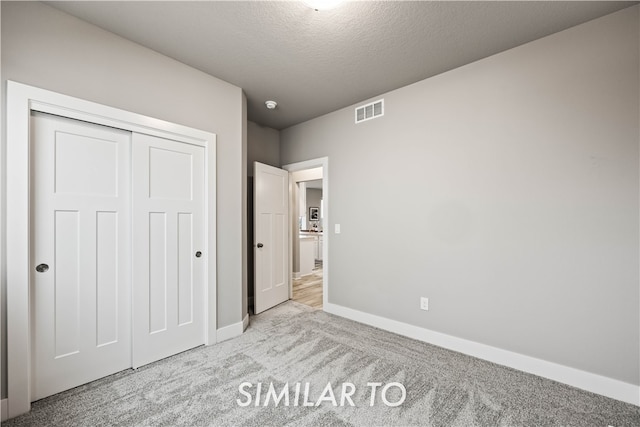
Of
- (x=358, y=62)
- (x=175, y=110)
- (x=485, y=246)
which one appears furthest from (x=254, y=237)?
(x=485, y=246)

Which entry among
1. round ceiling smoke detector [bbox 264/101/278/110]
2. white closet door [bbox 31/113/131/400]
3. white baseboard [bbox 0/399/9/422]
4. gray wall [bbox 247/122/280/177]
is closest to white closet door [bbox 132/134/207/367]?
white closet door [bbox 31/113/131/400]

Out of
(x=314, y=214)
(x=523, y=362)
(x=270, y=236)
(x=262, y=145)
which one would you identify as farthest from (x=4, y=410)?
(x=314, y=214)

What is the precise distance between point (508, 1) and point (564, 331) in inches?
94.1

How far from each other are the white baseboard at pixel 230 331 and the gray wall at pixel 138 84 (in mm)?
51

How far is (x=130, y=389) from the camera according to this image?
6.39 feet

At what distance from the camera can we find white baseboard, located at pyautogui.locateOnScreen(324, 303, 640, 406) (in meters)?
1.85

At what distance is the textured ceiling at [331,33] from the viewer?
5.99 feet

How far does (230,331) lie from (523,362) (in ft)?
8.76

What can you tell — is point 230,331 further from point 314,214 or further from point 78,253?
point 314,214

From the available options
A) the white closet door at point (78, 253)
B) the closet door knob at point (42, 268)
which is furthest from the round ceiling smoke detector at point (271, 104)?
the closet door knob at point (42, 268)

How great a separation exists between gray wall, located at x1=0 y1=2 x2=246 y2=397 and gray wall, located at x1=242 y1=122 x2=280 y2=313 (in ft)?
2.34

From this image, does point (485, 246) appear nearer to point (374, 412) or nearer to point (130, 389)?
point (374, 412)

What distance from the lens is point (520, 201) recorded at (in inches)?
88.0

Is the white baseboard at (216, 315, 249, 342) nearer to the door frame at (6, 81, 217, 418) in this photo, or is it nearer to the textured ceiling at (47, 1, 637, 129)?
the door frame at (6, 81, 217, 418)
